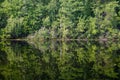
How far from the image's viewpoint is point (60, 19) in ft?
172

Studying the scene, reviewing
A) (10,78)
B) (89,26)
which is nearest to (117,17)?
(89,26)

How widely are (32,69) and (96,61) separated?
5354mm

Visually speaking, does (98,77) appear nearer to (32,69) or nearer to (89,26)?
(32,69)

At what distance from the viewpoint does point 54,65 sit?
22.0 metres

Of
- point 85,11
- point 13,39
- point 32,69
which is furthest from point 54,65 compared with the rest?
point 85,11

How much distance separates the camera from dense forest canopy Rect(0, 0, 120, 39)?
50062mm

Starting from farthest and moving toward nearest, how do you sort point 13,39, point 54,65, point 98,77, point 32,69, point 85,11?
point 85,11, point 13,39, point 54,65, point 32,69, point 98,77

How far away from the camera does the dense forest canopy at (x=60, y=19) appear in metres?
50.1

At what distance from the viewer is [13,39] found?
50.1 meters

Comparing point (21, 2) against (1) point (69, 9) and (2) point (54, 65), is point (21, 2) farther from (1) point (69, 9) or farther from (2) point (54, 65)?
(2) point (54, 65)

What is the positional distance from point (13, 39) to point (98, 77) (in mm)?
34720

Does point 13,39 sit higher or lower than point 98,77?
lower

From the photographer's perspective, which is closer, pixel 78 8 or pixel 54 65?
pixel 54 65

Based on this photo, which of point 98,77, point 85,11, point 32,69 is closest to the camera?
point 98,77
